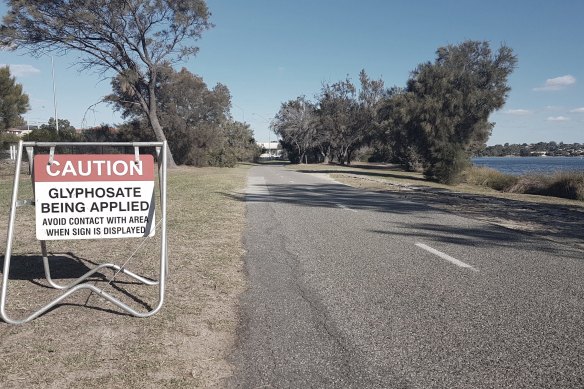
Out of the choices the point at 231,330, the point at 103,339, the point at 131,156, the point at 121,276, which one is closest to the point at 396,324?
the point at 231,330

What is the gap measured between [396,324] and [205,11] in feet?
120

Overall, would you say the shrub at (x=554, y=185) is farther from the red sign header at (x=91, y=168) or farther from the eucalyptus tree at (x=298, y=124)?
the eucalyptus tree at (x=298, y=124)

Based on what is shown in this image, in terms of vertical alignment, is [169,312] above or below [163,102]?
below

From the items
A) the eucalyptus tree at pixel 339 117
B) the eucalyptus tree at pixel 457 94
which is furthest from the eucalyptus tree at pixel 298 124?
the eucalyptus tree at pixel 457 94

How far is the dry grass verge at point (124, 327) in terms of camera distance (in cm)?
340

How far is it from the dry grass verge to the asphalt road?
0.28m

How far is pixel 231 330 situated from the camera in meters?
4.29

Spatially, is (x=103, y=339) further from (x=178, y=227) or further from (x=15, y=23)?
→ (x=15, y=23)

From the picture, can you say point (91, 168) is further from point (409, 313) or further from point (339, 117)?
point (339, 117)

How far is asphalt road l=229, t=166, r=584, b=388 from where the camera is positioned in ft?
11.5

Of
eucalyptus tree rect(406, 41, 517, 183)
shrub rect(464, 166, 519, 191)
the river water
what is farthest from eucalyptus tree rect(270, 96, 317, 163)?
shrub rect(464, 166, 519, 191)

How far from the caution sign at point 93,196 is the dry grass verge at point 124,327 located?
0.77m

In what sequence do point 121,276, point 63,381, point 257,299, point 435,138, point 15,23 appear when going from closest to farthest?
point 63,381
point 257,299
point 121,276
point 15,23
point 435,138

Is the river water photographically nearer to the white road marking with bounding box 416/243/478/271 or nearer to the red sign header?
→ the white road marking with bounding box 416/243/478/271
